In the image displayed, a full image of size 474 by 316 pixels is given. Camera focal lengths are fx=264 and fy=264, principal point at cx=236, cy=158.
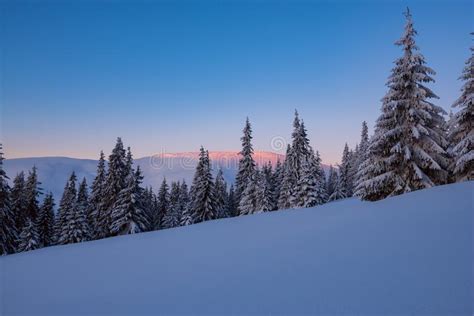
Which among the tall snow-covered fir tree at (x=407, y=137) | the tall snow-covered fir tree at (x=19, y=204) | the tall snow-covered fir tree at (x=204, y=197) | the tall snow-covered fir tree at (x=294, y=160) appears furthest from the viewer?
the tall snow-covered fir tree at (x=294, y=160)

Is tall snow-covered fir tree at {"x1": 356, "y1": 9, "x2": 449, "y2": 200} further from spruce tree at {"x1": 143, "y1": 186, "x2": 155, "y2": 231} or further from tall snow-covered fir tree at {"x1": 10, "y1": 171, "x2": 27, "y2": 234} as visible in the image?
tall snow-covered fir tree at {"x1": 10, "y1": 171, "x2": 27, "y2": 234}

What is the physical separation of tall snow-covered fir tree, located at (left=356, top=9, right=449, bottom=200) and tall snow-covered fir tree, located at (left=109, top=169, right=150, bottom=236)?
24411 millimetres

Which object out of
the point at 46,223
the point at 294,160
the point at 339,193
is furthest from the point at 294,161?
the point at 46,223

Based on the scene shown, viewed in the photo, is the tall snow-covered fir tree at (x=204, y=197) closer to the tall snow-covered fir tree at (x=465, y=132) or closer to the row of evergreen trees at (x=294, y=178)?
the row of evergreen trees at (x=294, y=178)

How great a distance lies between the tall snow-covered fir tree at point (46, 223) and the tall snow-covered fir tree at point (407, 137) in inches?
1820

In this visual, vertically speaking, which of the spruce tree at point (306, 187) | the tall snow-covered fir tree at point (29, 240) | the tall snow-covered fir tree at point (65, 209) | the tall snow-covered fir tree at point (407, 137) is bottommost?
the tall snow-covered fir tree at point (29, 240)

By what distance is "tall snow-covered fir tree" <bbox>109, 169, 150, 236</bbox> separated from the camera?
98.2 ft

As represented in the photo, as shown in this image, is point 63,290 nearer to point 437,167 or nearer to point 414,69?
point 437,167

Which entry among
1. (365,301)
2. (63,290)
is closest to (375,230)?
(365,301)

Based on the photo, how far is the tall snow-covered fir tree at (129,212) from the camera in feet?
Result: 98.2

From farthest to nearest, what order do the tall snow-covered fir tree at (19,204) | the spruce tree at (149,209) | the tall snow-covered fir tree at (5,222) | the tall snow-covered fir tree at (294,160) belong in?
the tall snow-covered fir tree at (294,160), the tall snow-covered fir tree at (19,204), the spruce tree at (149,209), the tall snow-covered fir tree at (5,222)

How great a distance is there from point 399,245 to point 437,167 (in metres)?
12.7

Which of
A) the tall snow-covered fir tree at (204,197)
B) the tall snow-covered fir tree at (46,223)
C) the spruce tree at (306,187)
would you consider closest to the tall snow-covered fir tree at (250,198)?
the tall snow-covered fir tree at (204,197)

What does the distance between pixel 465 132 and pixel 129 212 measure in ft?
103
